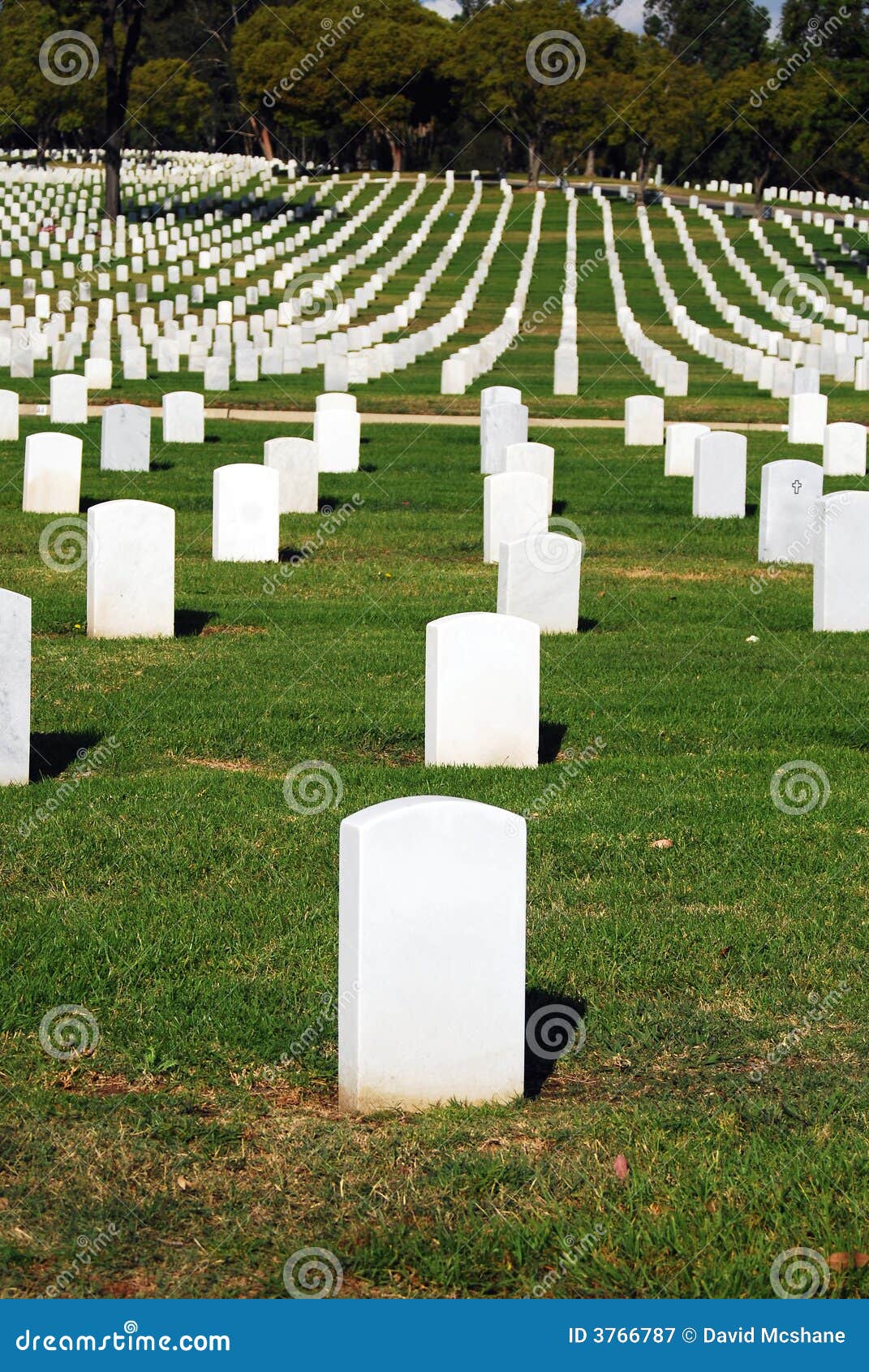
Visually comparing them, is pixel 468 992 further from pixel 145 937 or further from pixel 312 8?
pixel 312 8

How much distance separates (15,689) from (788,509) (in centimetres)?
896

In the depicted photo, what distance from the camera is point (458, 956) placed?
524cm

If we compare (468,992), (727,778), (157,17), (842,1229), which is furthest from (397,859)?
(157,17)

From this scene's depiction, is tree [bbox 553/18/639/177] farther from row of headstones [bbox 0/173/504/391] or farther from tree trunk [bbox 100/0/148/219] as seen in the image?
row of headstones [bbox 0/173/504/391]

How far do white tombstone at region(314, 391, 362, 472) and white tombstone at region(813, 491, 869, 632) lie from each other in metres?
9.32

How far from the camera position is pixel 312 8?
3770 inches

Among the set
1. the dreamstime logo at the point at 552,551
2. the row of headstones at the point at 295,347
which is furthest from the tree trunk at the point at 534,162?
the dreamstime logo at the point at 552,551

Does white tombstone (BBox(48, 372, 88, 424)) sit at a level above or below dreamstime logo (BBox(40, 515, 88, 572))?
above

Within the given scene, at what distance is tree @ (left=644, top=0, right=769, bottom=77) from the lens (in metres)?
104

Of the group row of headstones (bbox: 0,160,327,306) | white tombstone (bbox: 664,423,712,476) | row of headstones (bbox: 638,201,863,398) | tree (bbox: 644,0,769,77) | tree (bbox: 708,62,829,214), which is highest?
tree (bbox: 644,0,769,77)

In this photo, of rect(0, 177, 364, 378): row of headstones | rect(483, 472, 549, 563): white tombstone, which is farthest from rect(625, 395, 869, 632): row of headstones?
rect(0, 177, 364, 378): row of headstones

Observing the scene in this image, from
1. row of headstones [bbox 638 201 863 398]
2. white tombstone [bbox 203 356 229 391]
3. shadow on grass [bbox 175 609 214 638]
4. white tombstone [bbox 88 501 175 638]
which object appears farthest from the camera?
row of headstones [bbox 638 201 863 398]

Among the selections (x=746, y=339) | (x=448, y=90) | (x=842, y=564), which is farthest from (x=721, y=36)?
(x=842, y=564)

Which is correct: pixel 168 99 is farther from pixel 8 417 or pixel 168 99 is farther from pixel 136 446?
pixel 136 446
